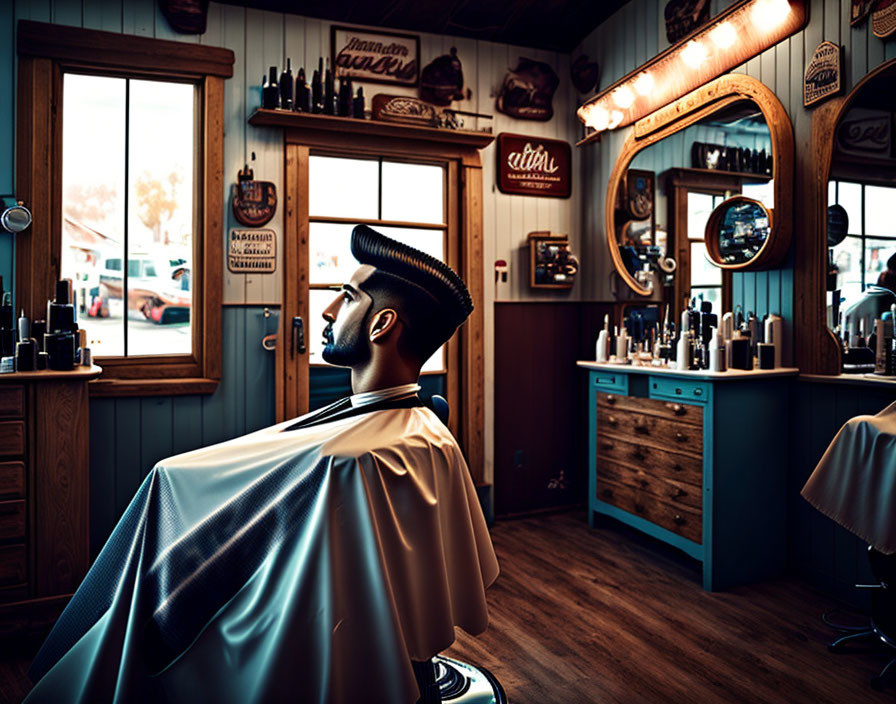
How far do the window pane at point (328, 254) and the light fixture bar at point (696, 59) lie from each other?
165cm

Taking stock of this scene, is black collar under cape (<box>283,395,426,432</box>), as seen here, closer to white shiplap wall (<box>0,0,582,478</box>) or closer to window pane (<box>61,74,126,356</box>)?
white shiplap wall (<box>0,0,582,478</box>)

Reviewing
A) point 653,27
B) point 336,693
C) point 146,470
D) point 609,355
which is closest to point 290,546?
point 336,693

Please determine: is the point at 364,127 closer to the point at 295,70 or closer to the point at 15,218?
the point at 295,70

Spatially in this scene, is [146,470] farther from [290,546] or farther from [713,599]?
[713,599]

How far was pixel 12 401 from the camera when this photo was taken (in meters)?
2.54

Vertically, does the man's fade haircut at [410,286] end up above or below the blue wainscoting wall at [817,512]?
above

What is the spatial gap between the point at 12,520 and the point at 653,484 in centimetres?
279

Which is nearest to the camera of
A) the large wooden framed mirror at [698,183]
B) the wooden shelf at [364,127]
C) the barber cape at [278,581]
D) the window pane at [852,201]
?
the barber cape at [278,581]

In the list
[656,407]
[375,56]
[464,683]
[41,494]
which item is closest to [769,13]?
[656,407]

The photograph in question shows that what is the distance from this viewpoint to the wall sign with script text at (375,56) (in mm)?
3807

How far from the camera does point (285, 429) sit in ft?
5.34

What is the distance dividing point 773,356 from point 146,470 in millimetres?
3124

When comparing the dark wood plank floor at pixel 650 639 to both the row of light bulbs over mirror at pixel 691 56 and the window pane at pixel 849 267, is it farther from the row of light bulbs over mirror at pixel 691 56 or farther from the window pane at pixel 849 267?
the row of light bulbs over mirror at pixel 691 56

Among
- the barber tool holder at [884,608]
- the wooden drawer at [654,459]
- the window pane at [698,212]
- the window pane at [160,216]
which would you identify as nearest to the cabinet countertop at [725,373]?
the wooden drawer at [654,459]
